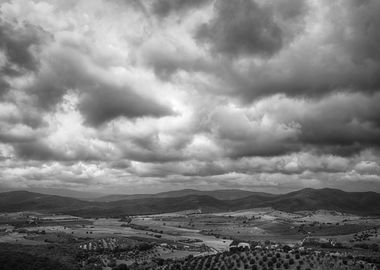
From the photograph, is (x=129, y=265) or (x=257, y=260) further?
(x=129, y=265)

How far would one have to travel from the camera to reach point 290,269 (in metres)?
88.1

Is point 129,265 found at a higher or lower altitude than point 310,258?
lower

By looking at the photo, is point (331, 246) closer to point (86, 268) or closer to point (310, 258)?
point (310, 258)

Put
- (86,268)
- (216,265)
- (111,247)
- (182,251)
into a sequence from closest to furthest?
(216,265) → (86,268) → (182,251) → (111,247)

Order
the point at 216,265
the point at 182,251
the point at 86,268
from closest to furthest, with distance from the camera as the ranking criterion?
the point at 216,265 → the point at 86,268 → the point at 182,251

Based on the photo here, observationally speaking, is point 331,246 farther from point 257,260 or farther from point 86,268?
point 86,268

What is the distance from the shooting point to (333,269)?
290ft

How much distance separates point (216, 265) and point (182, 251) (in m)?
79.8

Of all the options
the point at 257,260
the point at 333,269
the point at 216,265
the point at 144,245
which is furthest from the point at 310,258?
the point at 144,245

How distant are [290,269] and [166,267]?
1557 inches

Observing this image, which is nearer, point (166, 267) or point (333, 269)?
point (333, 269)

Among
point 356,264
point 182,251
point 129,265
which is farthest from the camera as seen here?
point 182,251

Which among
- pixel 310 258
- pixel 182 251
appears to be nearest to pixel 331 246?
pixel 182 251

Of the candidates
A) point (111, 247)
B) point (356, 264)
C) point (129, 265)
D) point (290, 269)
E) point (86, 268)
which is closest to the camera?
point (290, 269)
